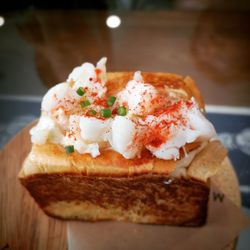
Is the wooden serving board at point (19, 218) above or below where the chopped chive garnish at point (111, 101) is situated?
below

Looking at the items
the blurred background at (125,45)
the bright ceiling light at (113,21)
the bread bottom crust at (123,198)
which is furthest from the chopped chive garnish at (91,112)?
the bright ceiling light at (113,21)

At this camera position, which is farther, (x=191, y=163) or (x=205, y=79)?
(x=205, y=79)

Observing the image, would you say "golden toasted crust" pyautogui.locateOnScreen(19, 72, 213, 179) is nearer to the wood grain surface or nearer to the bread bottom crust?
the bread bottom crust

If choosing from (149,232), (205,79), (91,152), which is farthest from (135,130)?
(205,79)

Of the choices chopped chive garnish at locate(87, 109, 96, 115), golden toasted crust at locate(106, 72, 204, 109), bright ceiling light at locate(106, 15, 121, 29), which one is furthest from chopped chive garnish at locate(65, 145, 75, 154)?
bright ceiling light at locate(106, 15, 121, 29)

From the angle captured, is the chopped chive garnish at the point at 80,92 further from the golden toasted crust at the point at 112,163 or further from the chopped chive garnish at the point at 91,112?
the golden toasted crust at the point at 112,163

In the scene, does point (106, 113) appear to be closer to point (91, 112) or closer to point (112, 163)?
point (91, 112)

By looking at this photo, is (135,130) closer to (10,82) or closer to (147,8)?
(10,82)
